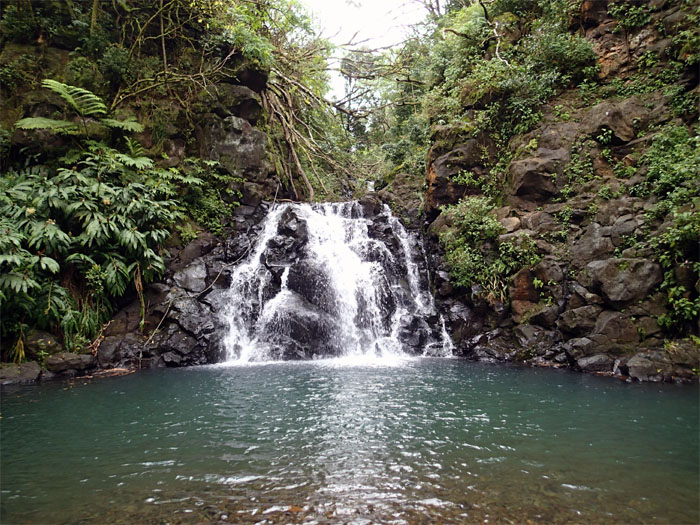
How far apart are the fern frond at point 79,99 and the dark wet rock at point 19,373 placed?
6.12 meters

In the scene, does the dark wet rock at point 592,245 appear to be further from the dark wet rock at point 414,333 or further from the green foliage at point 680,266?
the dark wet rock at point 414,333

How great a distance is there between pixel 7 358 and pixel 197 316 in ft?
12.1

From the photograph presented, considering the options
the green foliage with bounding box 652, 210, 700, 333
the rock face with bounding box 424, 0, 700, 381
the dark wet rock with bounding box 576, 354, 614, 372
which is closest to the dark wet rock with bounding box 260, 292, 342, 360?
the rock face with bounding box 424, 0, 700, 381

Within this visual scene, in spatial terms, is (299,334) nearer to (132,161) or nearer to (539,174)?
(132,161)

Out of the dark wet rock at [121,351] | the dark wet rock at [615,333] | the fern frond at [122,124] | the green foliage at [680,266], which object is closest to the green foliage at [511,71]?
the green foliage at [680,266]

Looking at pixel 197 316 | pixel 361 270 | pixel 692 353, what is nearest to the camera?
pixel 692 353

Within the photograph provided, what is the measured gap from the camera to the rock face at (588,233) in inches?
295

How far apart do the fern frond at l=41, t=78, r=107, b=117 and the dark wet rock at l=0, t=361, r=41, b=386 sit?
6.12m

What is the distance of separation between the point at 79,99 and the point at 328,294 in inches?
321

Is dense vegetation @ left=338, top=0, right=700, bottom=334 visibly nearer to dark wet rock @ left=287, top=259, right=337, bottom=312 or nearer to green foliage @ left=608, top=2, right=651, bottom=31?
green foliage @ left=608, top=2, right=651, bottom=31

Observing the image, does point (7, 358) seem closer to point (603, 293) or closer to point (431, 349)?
point (431, 349)

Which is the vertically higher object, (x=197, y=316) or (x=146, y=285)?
(x=146, y=285)

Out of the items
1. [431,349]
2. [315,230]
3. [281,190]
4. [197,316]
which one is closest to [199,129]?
[281,190]

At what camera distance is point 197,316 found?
9.85 m
